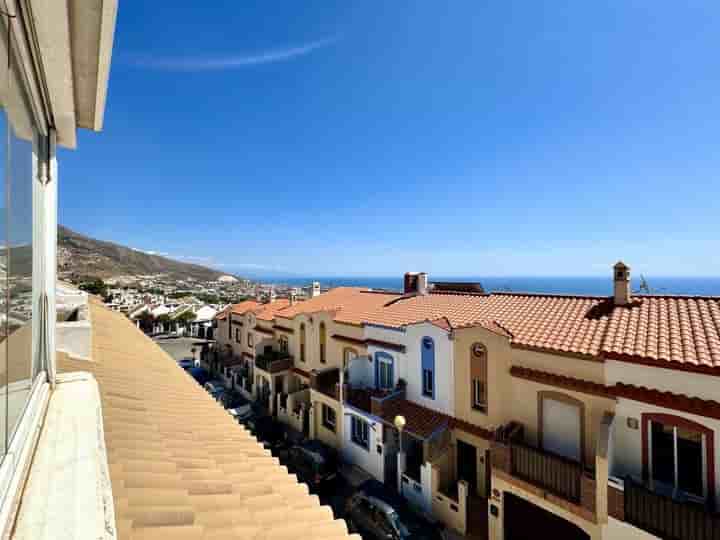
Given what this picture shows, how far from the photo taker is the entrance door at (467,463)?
35.8 ft

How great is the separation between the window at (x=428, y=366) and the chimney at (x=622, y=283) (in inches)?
235

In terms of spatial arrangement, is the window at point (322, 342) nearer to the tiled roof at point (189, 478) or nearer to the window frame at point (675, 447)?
the window frame at point (675, 447)

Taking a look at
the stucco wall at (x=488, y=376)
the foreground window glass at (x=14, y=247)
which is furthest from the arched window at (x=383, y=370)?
the foreground window glass at (x=14, y=247)

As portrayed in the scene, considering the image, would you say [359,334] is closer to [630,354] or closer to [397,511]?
[397,511]

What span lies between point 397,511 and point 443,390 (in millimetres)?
4295

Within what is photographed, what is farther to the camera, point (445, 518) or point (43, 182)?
point (445, 518)

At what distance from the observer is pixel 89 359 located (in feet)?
13.6

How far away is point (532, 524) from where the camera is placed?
908cm

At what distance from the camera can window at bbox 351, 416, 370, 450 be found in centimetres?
1333

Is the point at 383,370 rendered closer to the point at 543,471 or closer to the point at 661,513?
the point at 543,471

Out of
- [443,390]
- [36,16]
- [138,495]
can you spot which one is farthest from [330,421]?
[36,16]

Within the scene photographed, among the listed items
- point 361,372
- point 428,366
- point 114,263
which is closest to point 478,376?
point 428,366

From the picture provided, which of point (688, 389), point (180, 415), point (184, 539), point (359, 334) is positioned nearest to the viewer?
point (184, 539)

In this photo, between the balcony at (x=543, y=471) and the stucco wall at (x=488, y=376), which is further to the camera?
the stucco wall at (x=488, y=376)
